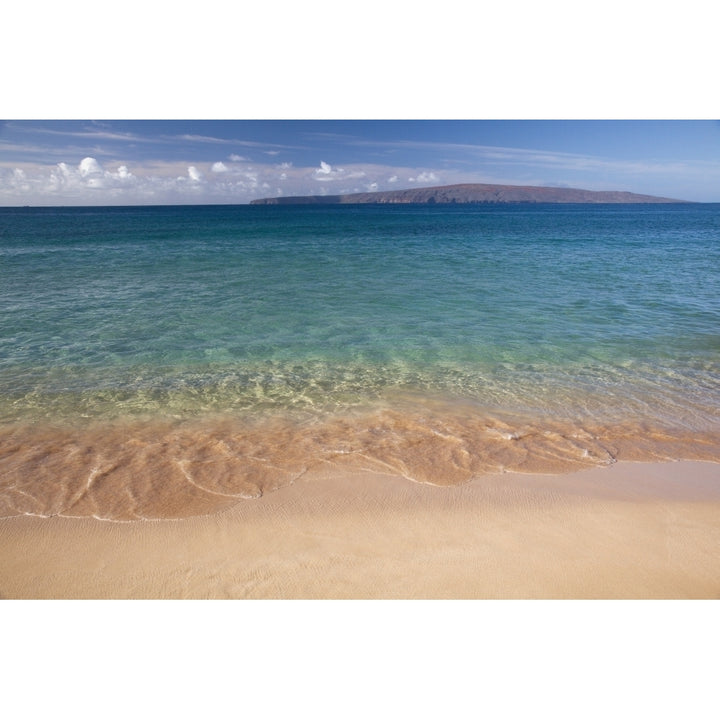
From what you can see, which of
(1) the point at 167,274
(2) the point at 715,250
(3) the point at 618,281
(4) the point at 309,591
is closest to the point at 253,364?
(4) the point at 309,591

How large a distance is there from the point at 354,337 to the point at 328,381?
2395mm

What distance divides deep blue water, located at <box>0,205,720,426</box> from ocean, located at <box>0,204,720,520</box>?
0.05m

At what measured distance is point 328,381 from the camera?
24.9ft

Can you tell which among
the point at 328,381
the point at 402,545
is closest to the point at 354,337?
the point at 328,381

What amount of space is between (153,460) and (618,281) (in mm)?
15247

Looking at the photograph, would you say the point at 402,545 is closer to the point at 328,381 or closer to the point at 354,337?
the point at 328,381

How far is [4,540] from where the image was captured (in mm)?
3924

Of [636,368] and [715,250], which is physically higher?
[715,250]

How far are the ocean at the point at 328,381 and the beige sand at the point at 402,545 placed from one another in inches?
12.5

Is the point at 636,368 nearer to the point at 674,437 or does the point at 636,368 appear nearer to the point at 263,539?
the point at 674,437

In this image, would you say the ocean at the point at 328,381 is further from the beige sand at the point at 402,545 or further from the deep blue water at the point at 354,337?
the beige sand at the point at 402,545

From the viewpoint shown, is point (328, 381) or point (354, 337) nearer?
point (328, 381)

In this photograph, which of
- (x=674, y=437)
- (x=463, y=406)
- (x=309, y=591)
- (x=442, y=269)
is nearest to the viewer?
(x=309, y=591)

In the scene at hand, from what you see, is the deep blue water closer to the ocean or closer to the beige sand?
the ocean
